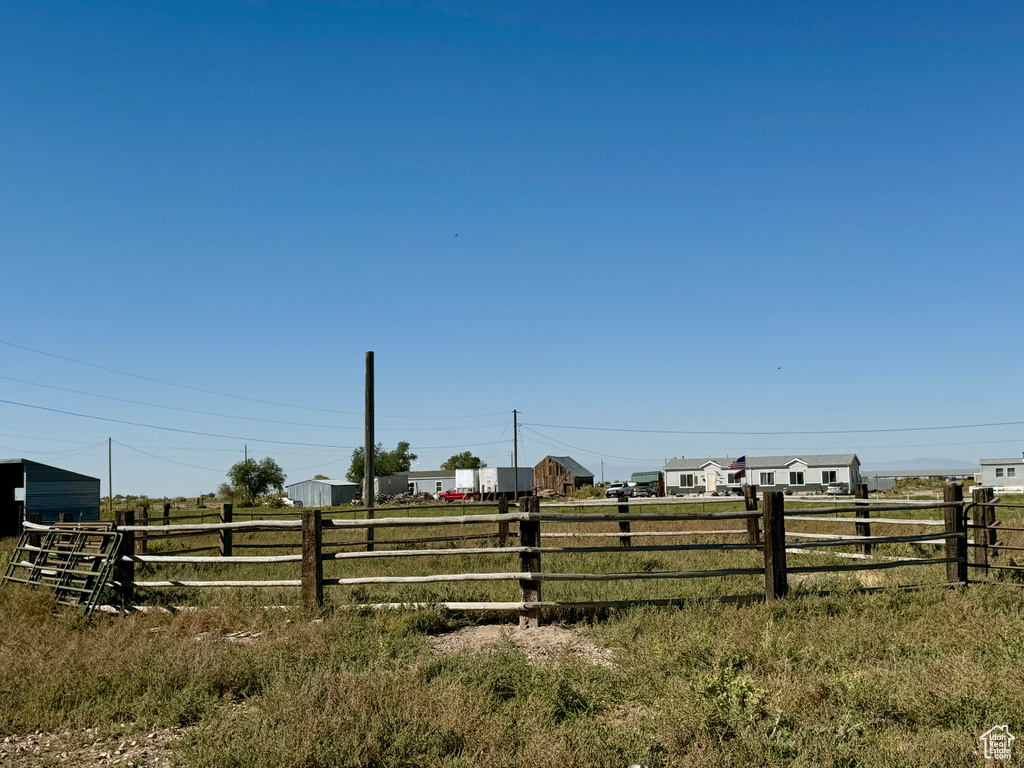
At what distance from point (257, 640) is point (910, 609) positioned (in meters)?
7.88

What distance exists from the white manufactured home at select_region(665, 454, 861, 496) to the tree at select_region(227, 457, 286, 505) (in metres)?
52.2

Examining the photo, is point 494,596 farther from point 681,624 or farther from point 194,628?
point 194,628

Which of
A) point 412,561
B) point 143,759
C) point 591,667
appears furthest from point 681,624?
point 412,561

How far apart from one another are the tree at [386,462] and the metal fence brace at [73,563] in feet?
380

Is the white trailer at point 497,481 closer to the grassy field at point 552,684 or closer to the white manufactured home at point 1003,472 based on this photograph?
the white manufactured home at point 1003,472

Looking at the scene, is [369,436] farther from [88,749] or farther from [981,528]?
[88,749]

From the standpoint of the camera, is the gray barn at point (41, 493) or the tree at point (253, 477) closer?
the gray barn at point (41, 493)

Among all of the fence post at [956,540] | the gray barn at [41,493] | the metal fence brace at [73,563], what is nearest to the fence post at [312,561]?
the metal fence brace at [73,563]

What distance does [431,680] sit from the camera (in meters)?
7.16

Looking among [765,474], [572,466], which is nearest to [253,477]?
[572,466]

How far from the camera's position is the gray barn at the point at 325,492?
8681 centimetres

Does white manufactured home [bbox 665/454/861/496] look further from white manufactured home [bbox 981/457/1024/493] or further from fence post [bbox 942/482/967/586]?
fence post [bbox 942/482/967/586]

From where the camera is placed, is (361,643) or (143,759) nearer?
(143,759)

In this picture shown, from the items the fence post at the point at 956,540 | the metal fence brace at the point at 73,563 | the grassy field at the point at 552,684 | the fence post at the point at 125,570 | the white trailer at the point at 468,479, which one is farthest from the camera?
the white trailer at the point at 468,479
